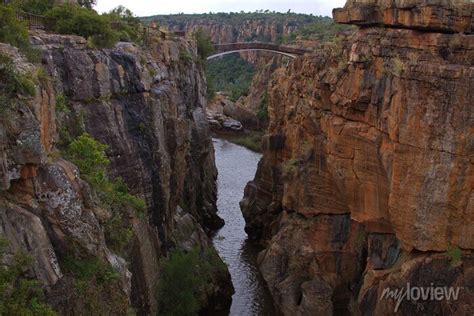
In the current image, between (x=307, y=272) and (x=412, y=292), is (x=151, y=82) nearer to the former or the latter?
(x=307, y=272)

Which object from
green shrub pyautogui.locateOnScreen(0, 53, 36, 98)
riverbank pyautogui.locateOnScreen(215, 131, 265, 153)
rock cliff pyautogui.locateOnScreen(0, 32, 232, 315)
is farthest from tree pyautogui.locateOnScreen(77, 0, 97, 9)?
riverbank pyautogui.locateOnScreen(215, 131, 265, 153)

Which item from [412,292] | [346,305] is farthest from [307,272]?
[412,292]

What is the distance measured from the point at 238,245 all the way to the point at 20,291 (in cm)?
2401

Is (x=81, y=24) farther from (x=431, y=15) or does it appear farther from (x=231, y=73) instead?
(x=231, y=73)

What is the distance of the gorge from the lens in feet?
43.1

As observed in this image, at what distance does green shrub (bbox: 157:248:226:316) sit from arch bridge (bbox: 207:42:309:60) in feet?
88.3

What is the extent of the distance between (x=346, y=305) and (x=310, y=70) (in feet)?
36.7

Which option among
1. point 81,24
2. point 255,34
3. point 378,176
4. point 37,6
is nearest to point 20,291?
point 81,24

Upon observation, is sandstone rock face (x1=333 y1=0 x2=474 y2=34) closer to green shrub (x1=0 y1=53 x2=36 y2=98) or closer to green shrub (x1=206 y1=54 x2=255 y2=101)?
green shrub (x1=0 y1=53 x2=36 y2=98)

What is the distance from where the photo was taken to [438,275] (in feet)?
69.3

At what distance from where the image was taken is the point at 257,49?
2266 inches

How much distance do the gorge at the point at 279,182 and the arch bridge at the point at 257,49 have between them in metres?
18.2

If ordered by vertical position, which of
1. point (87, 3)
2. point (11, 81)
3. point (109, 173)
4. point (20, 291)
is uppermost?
point (87, 3)

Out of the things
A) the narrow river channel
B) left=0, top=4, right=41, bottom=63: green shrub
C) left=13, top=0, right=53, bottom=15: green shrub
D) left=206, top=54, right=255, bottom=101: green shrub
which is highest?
left=13, top=0, right=53, bottom=15: green shrub
